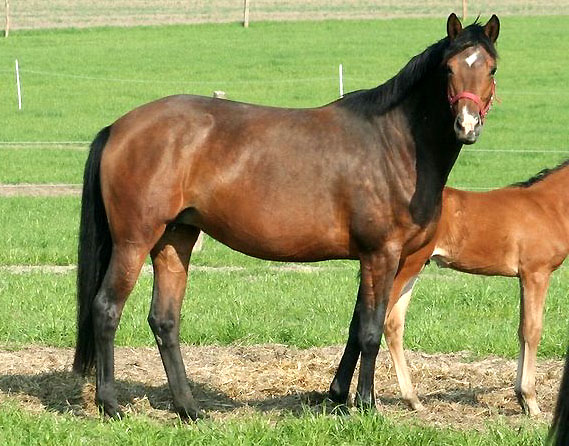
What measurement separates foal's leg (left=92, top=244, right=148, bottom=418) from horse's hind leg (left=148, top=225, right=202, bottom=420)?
33 centimetres

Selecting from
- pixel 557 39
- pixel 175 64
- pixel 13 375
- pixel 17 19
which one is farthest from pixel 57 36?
pixel 13 375

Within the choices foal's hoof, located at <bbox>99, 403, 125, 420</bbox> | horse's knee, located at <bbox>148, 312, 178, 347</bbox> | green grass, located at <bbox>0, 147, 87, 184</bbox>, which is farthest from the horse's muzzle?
green grass, located at <bbox>0, 147, 87, 184</bbox>

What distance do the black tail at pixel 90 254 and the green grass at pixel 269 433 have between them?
1069 mm

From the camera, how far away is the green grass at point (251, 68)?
29375 mm

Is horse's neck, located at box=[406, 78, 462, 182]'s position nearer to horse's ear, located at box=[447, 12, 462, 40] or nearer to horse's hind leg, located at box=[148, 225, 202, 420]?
horse's ear, located at box=[447, 12, 462, 40]

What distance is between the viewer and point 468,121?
20.5 feet

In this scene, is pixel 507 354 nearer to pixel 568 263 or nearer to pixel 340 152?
pixel 340 152

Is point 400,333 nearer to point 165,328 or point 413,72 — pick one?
point 165,328

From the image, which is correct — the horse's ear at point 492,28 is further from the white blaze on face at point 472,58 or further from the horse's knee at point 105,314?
the horse's knee at point 105,314

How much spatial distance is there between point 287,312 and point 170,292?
8.42ft

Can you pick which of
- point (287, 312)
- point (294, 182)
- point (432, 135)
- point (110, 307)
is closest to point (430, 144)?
point (432, 135)

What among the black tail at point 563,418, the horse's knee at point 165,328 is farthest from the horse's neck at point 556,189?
the black tail at point 563,418

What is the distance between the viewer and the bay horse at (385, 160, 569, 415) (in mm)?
7473

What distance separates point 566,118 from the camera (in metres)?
29.5
